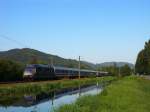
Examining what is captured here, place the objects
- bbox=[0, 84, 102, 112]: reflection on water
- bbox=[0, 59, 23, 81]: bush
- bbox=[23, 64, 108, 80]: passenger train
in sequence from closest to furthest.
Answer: bbox=[0, 84, 102, 112]: reflection on water < bbox=[23, 64, 108, 80]: passenger train < bbox=[0, 59, 23, 81]: bush

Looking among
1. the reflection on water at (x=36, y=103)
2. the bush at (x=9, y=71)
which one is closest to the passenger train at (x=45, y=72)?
the bush at (x=9, y=71)

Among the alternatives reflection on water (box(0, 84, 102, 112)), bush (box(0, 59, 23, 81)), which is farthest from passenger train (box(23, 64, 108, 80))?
reflection on water (box(0, 84, 102, 112))

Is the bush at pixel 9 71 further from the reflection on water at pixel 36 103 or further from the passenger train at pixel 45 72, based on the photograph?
the reflection on water at pixel 36 103

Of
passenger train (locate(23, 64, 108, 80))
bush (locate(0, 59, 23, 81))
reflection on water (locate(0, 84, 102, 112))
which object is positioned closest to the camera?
reflection on water (locate(0, 84, 102, 112))

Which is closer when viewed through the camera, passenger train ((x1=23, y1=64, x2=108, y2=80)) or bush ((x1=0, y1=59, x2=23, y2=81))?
passenger train ((x1=23, y1=64, x2=108, y2=80))

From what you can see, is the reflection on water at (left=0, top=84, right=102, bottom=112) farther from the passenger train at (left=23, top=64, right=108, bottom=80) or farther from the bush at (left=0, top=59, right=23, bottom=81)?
the bush at (left=0, top=59, right=23, bottom=81)

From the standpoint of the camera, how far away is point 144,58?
143375 millimetres

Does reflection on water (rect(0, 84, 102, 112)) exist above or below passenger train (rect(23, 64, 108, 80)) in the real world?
below

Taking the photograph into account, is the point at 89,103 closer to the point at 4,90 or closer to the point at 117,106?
the point at 117,106

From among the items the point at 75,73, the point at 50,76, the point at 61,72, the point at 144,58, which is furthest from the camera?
the point at 144,58

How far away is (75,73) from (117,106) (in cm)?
8216

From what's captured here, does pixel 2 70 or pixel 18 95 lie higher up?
pixel 2 70

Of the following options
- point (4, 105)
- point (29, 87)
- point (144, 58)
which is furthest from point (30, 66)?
point (144, 58)

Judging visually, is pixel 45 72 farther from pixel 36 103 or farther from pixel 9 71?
pixel 36 103
